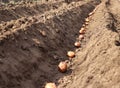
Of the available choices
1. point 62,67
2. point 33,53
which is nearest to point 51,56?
point 62,67

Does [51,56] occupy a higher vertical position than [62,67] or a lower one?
higher

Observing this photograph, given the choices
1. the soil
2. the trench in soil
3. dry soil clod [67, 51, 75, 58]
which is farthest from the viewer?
dry soil clod [67, 51, 75, 58]

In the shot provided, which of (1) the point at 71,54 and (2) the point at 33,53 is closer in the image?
(2) the point at 33,53

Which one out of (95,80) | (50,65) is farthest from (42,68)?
(95,80)

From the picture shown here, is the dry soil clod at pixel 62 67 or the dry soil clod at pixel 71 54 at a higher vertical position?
the dry soil clod at pixel 71 54

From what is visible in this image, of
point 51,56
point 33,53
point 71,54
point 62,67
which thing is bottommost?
point 62,67

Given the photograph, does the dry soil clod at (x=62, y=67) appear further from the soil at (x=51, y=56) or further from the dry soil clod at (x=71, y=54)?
the dry soil clod at (x=71, y=54)

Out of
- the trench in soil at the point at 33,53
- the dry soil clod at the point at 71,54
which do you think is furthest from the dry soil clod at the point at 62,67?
the dry soil clod at the point at 71,54

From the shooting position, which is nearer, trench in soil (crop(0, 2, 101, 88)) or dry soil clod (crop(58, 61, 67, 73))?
trench in soil (crop(0, 2, 101, 88))

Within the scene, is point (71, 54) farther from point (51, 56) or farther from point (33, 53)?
point (33, 53)

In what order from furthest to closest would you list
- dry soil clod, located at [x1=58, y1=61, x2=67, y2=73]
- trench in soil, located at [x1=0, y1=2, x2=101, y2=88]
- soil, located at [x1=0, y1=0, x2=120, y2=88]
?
1. dry soil clod, located at [x1=58, y1=61, x2=67, y2=73]
2. soil, located at [x1=0, y1=0, x2=120, y2=88]
3. trench in soil, located at [x1=0, y1=2, x2=101, y2=88]

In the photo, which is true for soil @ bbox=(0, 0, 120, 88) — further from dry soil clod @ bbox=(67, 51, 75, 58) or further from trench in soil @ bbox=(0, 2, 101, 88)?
dry soil clod @ bbox=(67, 51, 75, 58)

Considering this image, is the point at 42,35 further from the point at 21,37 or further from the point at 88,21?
the point at 88,21

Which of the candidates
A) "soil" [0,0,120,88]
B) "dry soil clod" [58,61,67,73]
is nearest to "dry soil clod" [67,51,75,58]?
"soil" [0,0,120,88]
